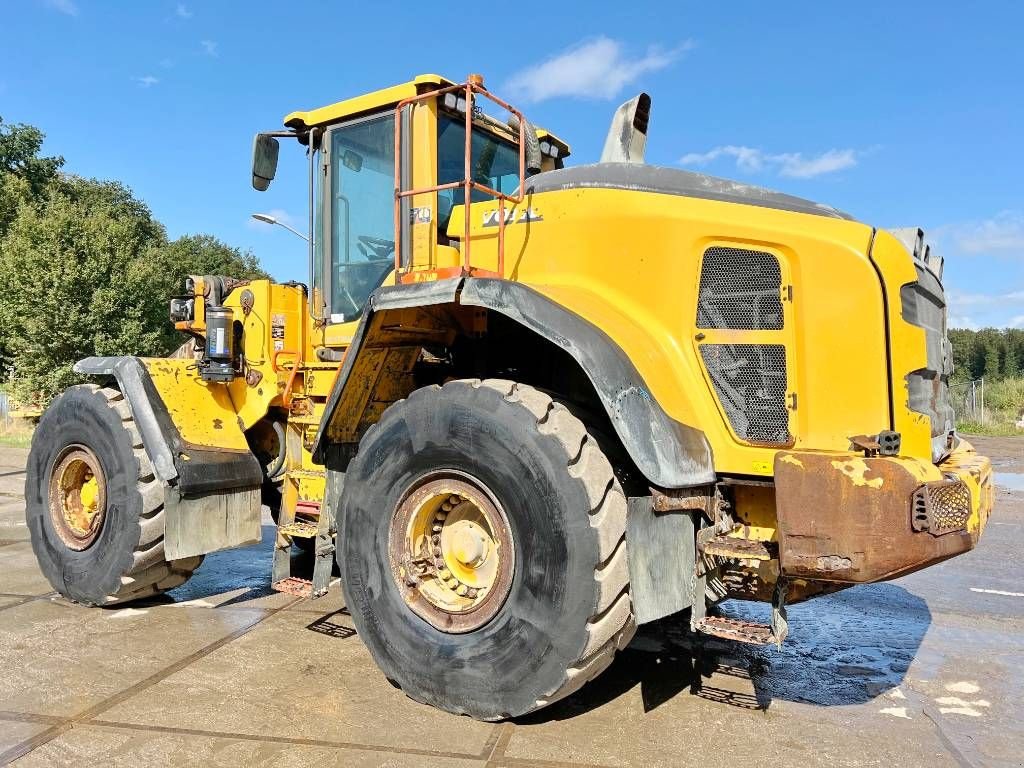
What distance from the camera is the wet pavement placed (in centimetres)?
313

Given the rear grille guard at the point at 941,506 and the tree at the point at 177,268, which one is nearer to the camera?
the rear grille guard at the point at 941,506

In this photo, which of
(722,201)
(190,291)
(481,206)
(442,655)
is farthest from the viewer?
(190,291)

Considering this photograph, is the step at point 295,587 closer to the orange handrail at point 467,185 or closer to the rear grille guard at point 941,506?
the orange handrail at point 467,185

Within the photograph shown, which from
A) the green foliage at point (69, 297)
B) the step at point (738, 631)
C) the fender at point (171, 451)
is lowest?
the step at point (738, 631)

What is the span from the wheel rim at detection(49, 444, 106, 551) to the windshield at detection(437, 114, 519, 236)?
2.96 meters

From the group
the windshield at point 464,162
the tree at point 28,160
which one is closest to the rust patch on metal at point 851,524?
the windshield at point 464,162

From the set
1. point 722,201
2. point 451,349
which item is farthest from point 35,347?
point 722,201

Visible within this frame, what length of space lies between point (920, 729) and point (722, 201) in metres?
2.50

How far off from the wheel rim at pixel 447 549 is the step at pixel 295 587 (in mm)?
1018

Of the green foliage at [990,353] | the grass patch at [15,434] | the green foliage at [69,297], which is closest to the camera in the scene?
the grass patch at [15,434]

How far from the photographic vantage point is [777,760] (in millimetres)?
3082

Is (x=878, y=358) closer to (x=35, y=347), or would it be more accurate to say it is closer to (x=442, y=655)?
(x=442, y=655)

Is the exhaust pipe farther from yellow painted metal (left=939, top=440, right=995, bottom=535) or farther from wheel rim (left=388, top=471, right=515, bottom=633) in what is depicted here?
yellow painted metal (left=939, top=440, right=995, bottom=535)

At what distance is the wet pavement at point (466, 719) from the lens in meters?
3.13
